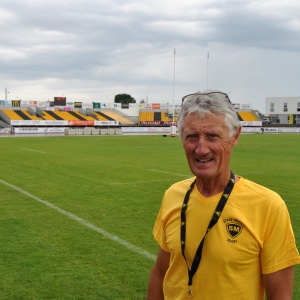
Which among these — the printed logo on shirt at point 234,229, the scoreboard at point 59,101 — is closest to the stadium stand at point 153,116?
the scoreboard at point 59,101

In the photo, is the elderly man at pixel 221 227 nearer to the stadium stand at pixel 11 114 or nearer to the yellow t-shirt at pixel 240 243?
the yellow t-shirt at pixel 240 243

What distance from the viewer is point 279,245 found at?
2.05 metres

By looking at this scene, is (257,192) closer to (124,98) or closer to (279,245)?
(279,245)

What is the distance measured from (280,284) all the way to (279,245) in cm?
19

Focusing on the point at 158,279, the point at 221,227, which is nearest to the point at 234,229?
the point at 221,227

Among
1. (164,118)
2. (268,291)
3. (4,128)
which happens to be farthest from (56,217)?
(164,118)

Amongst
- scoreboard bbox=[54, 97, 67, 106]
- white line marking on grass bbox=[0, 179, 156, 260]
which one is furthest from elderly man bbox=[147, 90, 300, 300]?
scoreboard bbox=[54, 97, 67, 106]

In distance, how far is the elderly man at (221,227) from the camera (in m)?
2.07

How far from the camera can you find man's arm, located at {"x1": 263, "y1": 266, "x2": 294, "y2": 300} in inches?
81.4

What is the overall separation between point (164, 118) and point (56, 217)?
7558cm

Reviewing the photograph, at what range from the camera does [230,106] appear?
2.20 m

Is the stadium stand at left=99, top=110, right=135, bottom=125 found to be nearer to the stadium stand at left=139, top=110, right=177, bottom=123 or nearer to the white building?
the stadium stand at left=139, top=110, right=177, bottom=123

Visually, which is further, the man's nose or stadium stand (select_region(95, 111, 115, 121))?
stadium stand (select_region(95, 111, 115, 121))

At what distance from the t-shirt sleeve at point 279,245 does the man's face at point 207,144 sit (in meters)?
0.35
